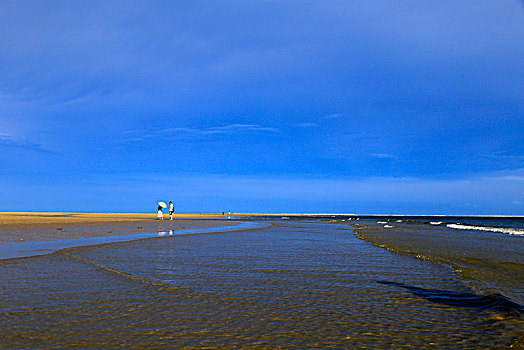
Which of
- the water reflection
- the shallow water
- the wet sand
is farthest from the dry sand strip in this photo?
the water reflection

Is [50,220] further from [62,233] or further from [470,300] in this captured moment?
[470,300]

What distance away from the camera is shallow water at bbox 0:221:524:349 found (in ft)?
15.5

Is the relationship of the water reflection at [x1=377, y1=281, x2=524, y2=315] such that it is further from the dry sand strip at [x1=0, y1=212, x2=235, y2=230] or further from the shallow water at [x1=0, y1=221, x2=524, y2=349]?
the dry sand strip at [x1=0, y1=212, x2=235, y2=230]

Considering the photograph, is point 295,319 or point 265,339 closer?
point 265,339

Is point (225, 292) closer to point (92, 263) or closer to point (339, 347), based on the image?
point (339, 347)

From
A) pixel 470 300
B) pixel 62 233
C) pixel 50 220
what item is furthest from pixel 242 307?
pixel 50 220

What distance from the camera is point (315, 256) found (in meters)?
13.5

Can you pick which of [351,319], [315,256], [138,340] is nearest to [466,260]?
[315,256]

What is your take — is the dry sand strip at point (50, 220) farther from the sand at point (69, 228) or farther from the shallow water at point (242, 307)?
the shallow water at point (242, 307)

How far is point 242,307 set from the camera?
627cm

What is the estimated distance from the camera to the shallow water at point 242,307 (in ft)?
15.5

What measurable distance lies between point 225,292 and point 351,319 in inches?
105

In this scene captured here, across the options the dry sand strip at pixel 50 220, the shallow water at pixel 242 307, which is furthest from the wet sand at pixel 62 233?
the shallow water at pixel 242 307

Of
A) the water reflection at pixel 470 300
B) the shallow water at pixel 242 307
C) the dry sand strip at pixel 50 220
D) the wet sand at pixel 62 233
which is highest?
the dry sand strip at pixel 50 220
